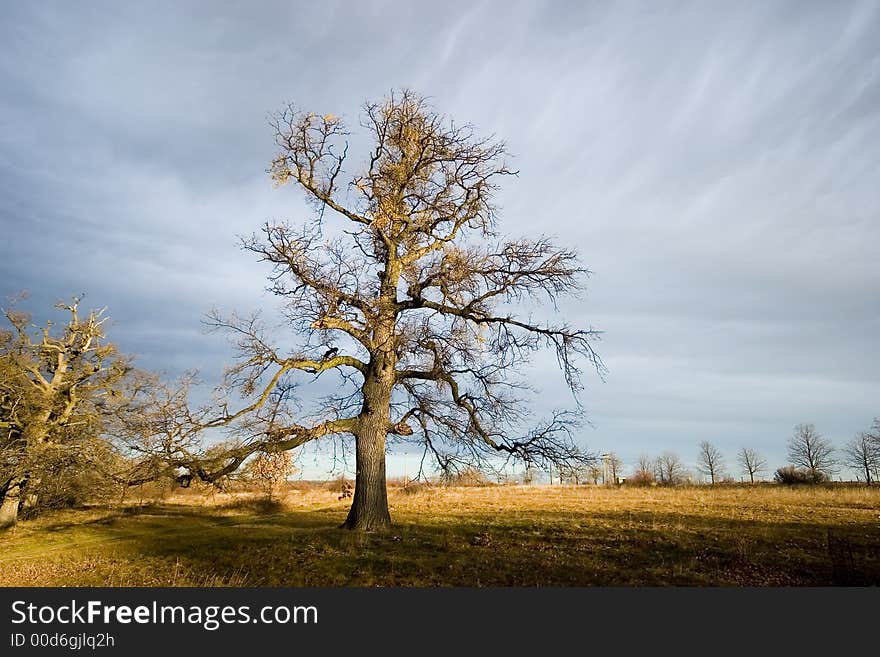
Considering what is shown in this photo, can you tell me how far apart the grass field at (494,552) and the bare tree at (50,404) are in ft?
9.18

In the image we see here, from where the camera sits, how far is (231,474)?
611 inches

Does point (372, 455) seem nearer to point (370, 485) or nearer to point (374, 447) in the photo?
point (374, 447)

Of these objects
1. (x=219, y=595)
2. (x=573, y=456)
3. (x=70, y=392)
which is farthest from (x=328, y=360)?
(x=70, y=392)

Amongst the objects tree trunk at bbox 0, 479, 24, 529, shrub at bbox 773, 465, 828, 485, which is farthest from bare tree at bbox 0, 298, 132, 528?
shrub at bbox 773, 465, 828, 485

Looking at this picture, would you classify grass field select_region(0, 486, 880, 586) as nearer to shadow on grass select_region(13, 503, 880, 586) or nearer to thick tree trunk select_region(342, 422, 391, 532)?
shadow on grass select_region(13, 503, 880, 586)

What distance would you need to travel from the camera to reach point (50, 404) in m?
24.1

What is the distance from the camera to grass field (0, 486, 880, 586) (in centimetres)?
1159

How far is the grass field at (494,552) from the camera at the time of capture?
11.6 meters

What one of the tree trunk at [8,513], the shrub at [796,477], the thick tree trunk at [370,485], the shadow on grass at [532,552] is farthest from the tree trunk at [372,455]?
the shrub at [796,477]

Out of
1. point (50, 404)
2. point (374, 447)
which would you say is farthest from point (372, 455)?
point (50, 404)

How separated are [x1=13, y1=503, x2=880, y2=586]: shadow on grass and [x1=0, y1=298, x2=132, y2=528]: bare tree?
10.5 feet

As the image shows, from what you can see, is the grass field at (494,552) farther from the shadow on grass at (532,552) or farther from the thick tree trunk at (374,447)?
the thick tree trunk at (374,447)

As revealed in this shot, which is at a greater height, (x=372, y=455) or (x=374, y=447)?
(x=374, y=447)

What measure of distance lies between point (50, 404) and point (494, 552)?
21484mm
